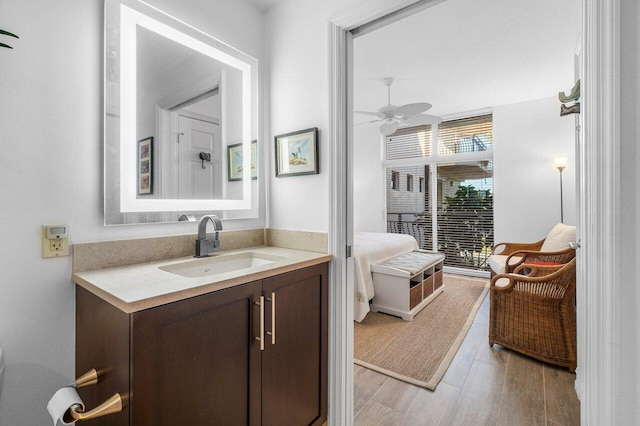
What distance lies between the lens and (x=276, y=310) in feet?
4.04

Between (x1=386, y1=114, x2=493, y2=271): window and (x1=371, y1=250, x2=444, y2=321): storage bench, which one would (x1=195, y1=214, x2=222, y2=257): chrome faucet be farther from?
(x1=386, y1=114, x2=493, y2=271): window

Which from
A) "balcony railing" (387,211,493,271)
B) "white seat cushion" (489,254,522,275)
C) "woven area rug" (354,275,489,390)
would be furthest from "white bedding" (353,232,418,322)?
"balcony railing" (387,211,493,271)

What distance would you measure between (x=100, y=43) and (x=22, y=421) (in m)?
1.49

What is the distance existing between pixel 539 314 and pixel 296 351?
6.18 ft

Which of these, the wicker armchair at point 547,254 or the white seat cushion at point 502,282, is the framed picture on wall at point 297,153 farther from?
the wicker armchair at point 547,254

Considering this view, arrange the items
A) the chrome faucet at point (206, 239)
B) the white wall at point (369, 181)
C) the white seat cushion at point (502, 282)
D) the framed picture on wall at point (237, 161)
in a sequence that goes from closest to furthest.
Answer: the chrome faucet at point (206, 239)
the framed picture on wall at point (237, 161)
the white seat cushion at point (502, 282)
the white wall at point (369, 181)

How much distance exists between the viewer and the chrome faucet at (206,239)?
1.48 metres

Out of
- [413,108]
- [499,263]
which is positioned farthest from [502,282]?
[413,108]

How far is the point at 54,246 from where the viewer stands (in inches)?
44.5

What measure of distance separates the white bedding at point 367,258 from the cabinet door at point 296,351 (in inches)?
54.2

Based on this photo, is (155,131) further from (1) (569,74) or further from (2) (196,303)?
(1) (569,74)

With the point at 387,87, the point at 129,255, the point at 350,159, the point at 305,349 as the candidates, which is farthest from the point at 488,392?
the point at 387,87

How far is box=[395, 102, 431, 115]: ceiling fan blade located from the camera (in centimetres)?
303

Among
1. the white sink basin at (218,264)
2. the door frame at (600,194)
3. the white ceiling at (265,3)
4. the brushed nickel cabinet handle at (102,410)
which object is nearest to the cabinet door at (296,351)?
the white sink basin at (218,264)
